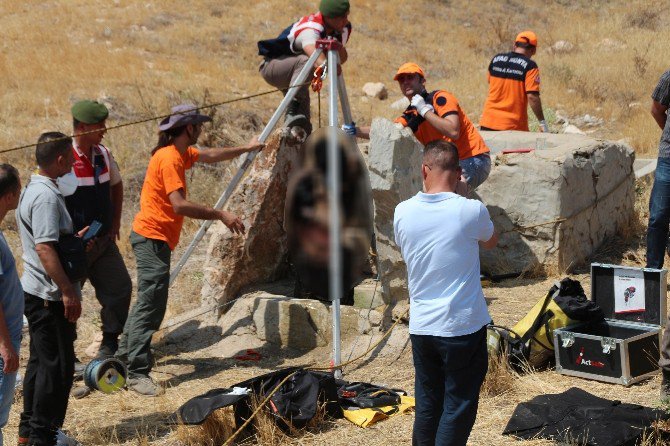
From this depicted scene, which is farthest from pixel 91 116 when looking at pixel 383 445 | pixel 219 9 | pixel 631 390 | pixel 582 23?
pixel 582 23

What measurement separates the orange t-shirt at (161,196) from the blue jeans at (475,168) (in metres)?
2.23

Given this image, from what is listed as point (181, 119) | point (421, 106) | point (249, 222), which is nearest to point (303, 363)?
point (249, 222)

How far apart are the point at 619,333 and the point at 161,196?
3.36 meters

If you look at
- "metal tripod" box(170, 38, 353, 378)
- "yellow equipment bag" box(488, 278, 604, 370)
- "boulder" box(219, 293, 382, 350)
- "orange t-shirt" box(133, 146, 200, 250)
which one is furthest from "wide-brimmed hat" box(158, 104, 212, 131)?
"yellow equipment bag" box(488, 278, 604, 370)

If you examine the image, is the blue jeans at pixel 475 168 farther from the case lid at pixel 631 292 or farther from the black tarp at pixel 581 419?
the black tarp at pixel 581 419

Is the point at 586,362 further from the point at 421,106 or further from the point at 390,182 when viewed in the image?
the point at 421,106

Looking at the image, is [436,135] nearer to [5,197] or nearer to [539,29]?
[5,197]

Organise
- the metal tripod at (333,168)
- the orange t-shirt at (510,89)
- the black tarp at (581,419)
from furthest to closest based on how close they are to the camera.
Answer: the orange t-shirt at (510,89) → the black tarp at (581,419) → the metal tripod at (333,168)

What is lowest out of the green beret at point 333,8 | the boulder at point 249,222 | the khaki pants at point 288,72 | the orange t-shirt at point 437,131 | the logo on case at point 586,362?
the logo on case at point 586,362

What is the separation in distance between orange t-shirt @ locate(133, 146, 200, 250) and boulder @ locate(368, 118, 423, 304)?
141cm

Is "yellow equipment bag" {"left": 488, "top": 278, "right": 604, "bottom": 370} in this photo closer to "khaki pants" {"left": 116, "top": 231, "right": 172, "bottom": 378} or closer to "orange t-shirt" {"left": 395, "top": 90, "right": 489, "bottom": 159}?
"orange t-shirt" {"left": 395, "top": 90, "right": 489, "bottom": 159}

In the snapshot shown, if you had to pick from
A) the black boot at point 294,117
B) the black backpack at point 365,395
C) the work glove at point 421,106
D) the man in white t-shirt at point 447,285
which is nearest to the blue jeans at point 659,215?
the work glove at point 421,106

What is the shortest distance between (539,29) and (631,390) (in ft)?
63.9

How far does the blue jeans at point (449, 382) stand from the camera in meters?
3.98
